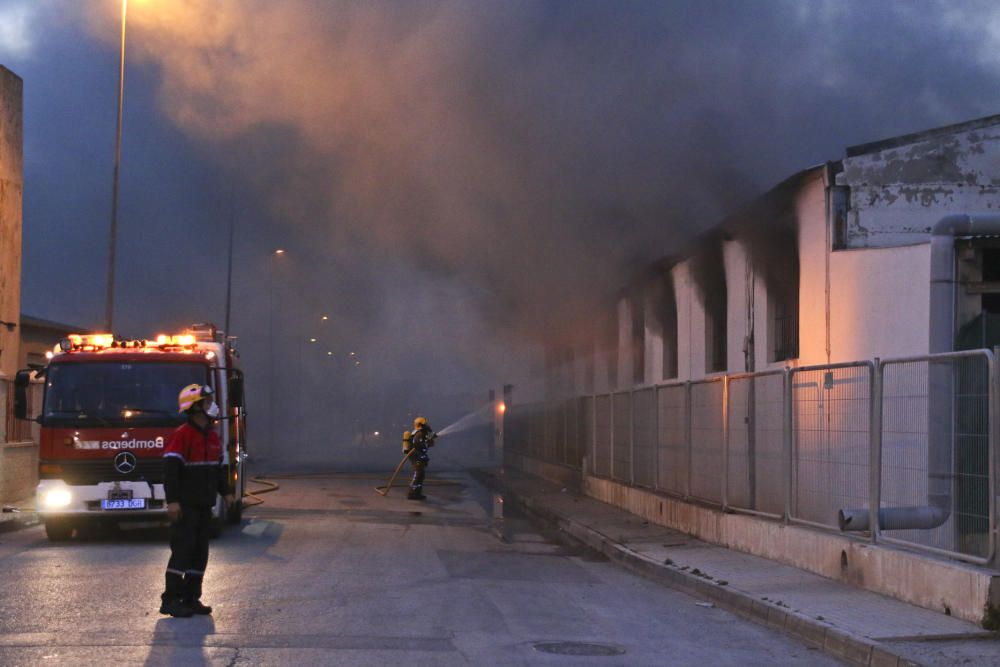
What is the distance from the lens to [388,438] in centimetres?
8812

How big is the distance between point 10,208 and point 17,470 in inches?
181

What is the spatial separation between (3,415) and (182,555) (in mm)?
11431

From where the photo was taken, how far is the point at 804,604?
29.8 ft

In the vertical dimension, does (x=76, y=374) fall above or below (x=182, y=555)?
above

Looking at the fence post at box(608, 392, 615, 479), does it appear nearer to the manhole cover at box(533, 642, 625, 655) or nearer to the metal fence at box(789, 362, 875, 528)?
the metal fence at box(789, 362, 875, 528)

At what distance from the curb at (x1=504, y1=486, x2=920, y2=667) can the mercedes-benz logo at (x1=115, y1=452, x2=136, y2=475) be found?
5826mm

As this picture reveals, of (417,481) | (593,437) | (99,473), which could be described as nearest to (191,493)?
(99,473)

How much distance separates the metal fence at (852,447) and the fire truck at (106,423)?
6075mm

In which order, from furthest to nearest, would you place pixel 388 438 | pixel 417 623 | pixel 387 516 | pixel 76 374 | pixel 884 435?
1. pixel 388 438
2. pixel 387 516
3. pixel 76 374
4. pixel 884 435
5. pixel 417 623

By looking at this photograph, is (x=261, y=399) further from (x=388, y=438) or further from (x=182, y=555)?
(x=182, y=555)

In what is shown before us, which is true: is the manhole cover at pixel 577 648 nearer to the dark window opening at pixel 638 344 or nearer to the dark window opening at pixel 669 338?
the dark window opening at pixel 669 338

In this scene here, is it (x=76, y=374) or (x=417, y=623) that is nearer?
(x=417, y=623)

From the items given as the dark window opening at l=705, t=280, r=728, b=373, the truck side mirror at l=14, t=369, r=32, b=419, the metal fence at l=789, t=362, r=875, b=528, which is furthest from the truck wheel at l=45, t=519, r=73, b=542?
the dark window opening at l=705, t=280, r=728, b=373

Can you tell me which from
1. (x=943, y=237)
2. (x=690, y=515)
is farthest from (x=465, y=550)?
(x=943, y=237)
